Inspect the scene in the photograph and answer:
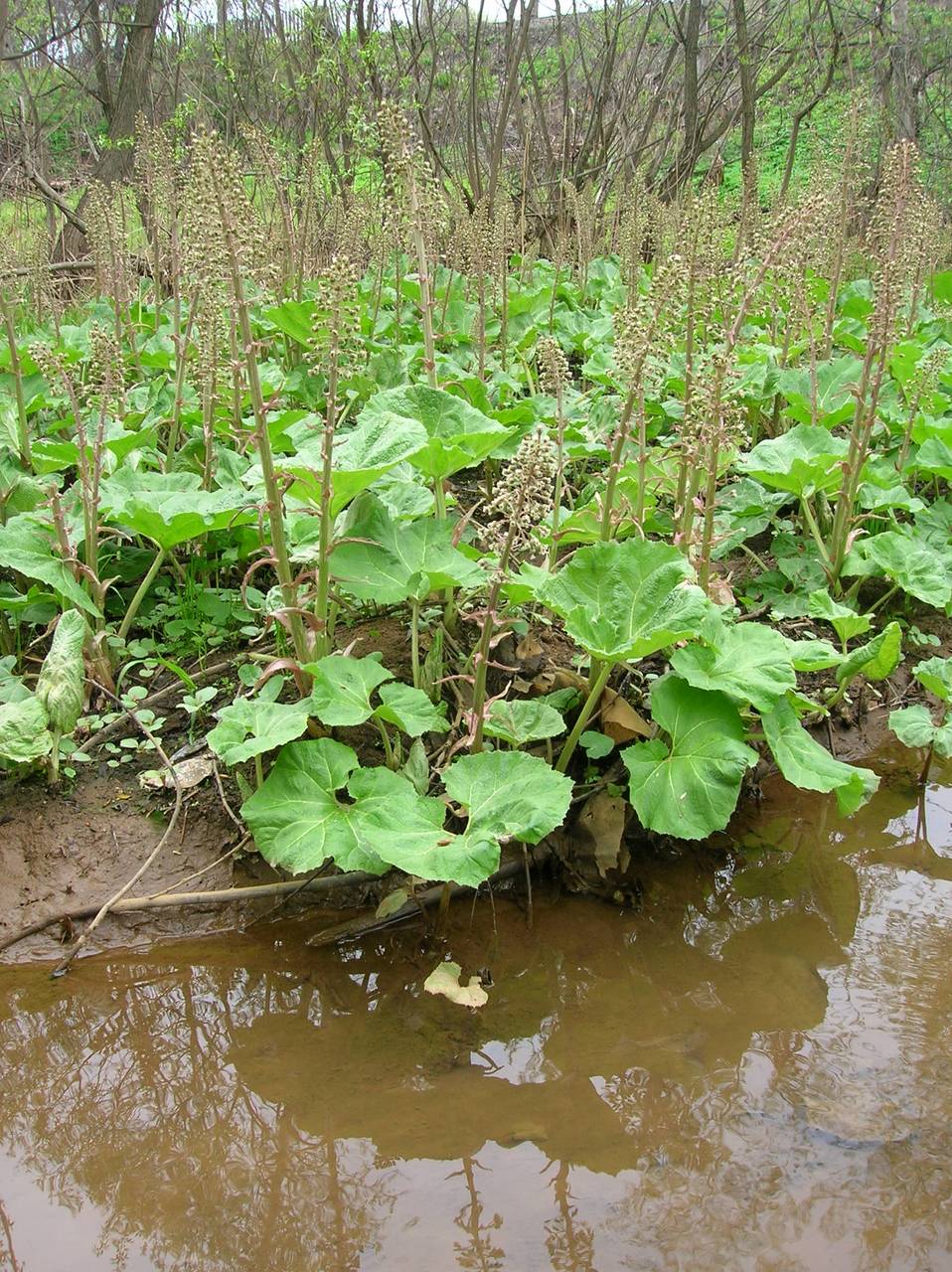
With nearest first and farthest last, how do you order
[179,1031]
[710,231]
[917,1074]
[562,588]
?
[917,1074], [179,1031], [562,588], [710,231]

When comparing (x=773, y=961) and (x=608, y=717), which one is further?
(x=608, y=717)

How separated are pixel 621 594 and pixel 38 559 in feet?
5.03

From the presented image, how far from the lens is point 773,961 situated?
6.97ft

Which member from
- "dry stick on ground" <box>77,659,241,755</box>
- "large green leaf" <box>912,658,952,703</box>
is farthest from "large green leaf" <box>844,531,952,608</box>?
"dry stick on ground" <box>77,659,241,755</box>

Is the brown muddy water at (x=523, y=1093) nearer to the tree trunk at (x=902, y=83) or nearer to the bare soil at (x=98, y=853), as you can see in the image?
the bare soil at (x=98, y=853)

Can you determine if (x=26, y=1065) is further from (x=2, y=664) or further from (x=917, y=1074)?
(x=917, y=1074)

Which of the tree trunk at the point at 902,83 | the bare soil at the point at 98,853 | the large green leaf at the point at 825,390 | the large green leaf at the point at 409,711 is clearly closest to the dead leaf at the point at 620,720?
the large green leaf at the point at 409,711

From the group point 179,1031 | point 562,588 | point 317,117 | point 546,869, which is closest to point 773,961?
point 546,869

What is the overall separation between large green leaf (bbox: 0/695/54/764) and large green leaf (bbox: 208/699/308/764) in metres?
0.49

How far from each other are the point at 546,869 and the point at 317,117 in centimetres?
578

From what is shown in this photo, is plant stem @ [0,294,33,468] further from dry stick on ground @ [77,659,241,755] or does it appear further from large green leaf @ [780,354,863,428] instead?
large green leaf @ [780,354,863,428]

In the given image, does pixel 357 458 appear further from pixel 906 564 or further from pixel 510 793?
pixel 906 564

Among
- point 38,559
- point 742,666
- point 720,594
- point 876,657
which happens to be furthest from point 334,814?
point 876,657

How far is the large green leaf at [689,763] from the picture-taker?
2166 millimetres
